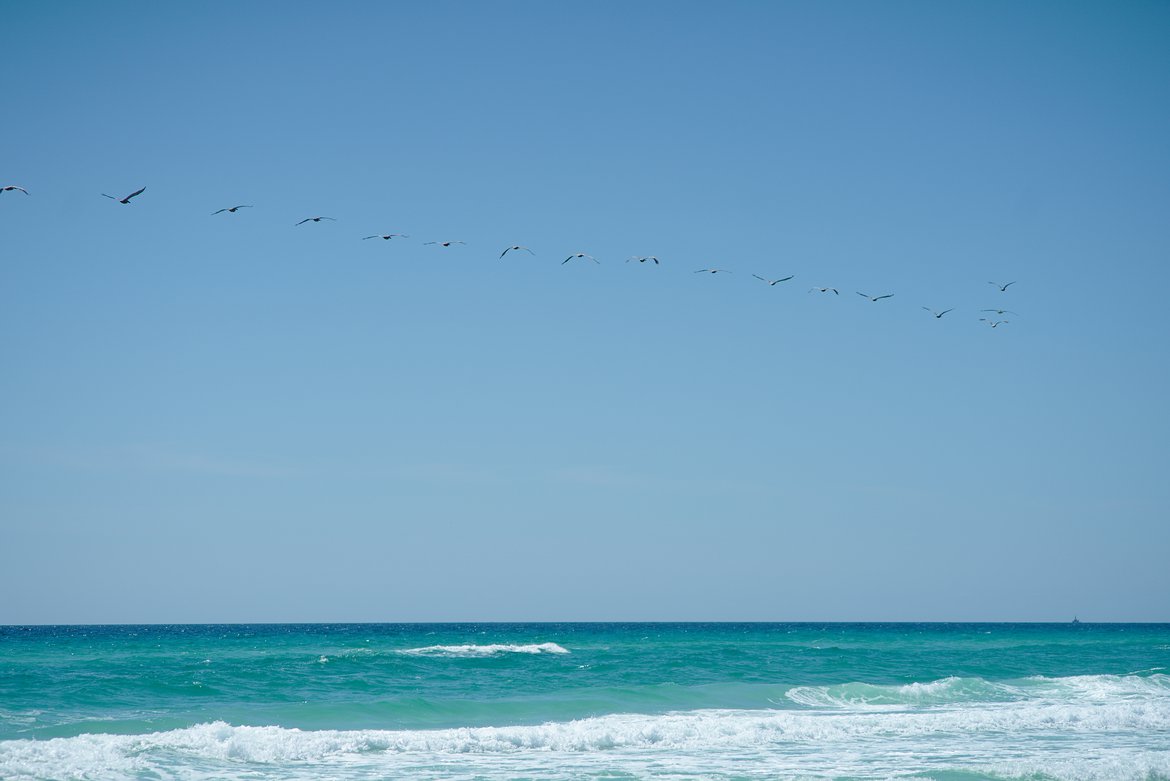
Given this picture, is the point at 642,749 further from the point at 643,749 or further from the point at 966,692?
the point at 966,692

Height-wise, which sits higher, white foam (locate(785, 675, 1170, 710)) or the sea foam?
white foam (locate(785, 675, 1170, 710))

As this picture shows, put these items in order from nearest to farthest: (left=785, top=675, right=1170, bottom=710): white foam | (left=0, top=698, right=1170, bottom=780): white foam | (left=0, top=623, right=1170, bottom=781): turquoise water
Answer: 1. (left=0, top=698, right=1170, bottom=780): white foam
2. (left=0, top=623, right=1170, bottom=781): turquoise water
3. (left=785, top=675, right=1170, bottom=710): white foam

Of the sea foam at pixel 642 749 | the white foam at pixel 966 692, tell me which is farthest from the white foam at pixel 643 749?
the white foam at pixel 966 692

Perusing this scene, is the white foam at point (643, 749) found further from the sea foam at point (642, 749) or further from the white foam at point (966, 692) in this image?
the white foam at point (966, 692)

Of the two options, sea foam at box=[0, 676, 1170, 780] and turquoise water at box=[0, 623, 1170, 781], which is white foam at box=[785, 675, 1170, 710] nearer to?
turquoise water at box=[0, 623, 1170, 781]

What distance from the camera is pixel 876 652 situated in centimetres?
4231

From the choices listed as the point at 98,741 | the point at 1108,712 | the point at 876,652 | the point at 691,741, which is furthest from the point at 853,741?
the point at 876,652

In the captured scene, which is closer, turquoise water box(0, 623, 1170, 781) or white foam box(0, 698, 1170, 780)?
white foam box(0, 698, 1170, 780)

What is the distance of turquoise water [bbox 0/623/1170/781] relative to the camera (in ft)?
60.5

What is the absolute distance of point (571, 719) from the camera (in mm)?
24234

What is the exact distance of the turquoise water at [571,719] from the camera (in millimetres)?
18453

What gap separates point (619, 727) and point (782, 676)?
13062 millimetres

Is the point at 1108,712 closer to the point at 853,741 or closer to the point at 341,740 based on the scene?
the point at 853,741

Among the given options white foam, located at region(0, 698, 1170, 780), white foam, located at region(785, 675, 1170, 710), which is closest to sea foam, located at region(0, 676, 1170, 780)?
white foam, located at region(0, 698, 1170, 780)
